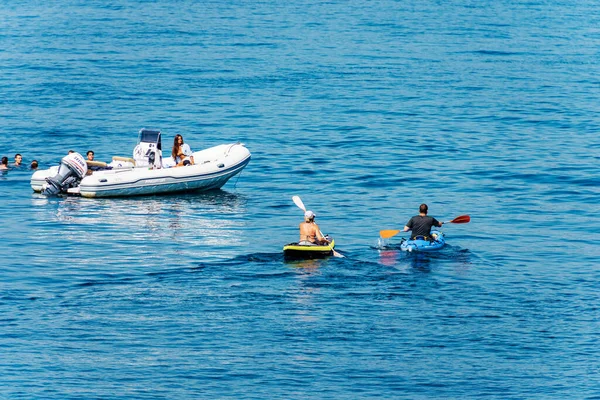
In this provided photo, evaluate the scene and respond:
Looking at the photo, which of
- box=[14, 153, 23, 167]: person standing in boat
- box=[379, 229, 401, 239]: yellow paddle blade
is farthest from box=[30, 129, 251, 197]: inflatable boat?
box=[379, 229, 401, 239]: yellow paddle blade

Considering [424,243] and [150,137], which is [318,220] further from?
[150,137]

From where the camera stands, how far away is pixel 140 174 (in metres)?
36.0

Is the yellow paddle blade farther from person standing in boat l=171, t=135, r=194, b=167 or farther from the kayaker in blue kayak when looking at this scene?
person standing in boat l=171, t=135, r=194, b=167

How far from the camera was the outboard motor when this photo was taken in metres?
35.9

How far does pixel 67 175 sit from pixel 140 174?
2.53 metres

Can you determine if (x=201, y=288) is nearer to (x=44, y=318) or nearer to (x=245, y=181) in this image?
(x=44, y=318)

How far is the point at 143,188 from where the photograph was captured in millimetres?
36250

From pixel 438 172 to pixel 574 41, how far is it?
123 ft

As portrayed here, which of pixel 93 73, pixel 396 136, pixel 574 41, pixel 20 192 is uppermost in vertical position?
pixel 574 41

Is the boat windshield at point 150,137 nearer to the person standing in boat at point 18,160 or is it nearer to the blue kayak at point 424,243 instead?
the person standing in boat at point 18,160

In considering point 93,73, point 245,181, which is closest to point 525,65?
point 93,73

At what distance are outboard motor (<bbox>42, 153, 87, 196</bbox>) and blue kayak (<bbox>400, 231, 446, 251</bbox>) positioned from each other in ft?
41.4

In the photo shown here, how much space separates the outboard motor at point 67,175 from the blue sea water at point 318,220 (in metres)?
0.55

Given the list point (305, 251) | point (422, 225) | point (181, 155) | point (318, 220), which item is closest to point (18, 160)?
point (181, 155)
